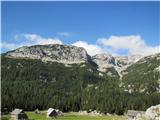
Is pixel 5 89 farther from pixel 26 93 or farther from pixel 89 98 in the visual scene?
pixel 89 98

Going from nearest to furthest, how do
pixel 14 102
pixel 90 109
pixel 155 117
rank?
pixel 155 117 < pixel 14 102 < pixel 90 109

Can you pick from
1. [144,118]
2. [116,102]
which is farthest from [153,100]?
[144,118]

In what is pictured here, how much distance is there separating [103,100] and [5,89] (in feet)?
183

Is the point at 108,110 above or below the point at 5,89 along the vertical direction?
below

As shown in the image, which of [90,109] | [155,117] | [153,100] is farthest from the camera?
[153,100]

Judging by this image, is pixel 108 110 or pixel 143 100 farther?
pixel 143 100

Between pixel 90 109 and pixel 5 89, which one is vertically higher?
pixel 5 89

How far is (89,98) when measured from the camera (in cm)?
19012

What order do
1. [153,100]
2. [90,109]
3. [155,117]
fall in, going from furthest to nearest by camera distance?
[153,100], [90,109], [155,117]

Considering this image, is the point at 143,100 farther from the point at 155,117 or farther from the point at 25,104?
the point at 155,117

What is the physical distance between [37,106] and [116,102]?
42.0 m

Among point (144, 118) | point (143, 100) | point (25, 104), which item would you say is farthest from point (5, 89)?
point (144, 118)

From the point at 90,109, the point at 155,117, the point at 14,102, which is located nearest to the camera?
the point at 155,117

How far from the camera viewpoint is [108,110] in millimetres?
168125
